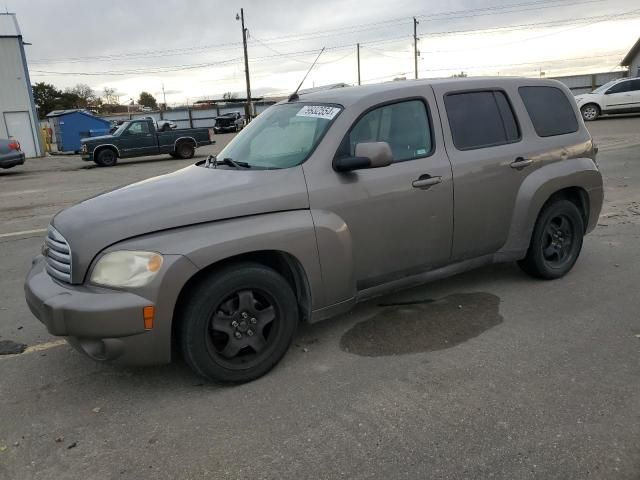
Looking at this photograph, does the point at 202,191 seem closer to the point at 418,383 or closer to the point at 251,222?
the point at 251,222

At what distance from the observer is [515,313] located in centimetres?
421

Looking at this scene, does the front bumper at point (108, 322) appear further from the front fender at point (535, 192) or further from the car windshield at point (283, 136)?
the front fender at point (535, 192)

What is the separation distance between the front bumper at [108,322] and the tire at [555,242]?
3187 millimetres

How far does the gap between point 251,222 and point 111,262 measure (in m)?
0.81

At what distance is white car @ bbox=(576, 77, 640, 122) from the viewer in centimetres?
2319

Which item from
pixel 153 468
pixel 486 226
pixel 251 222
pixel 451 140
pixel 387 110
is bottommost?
pixel 153 468

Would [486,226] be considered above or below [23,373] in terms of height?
above

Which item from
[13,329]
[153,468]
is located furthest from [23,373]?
[153,468]

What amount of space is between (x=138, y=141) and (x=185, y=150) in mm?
1777

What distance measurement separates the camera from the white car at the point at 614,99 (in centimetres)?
2319

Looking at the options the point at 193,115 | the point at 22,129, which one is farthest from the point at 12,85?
the point at 193,115

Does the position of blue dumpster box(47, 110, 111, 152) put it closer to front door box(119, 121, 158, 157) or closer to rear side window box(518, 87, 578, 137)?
front door box(119, 121, 158, 157)

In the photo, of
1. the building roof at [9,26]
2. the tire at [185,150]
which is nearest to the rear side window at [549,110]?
the tire at [185,150]

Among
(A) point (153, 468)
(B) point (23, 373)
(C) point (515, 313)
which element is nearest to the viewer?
(A) point (153, 468)
